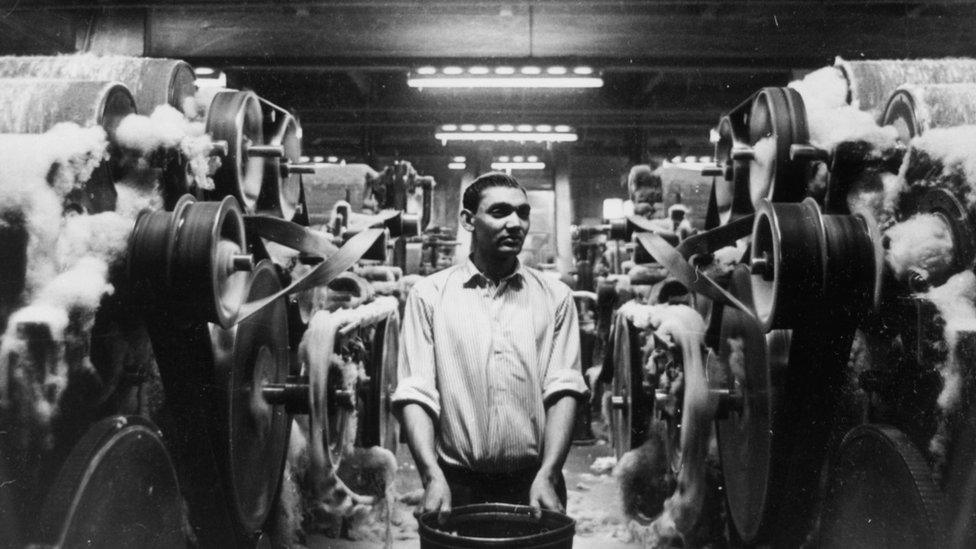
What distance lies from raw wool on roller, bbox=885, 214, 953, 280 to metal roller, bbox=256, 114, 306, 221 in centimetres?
262

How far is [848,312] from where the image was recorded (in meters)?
2.58

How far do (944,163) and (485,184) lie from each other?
144 centimetres

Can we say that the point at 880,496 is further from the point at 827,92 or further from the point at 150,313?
the point at 150,313

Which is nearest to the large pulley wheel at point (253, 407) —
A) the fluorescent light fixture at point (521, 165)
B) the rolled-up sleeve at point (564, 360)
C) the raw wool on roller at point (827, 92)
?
the rolled-up sleeve at point (564, 360)

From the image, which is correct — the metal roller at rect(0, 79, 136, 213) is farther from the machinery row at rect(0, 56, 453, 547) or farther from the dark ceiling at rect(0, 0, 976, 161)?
the dark ceiling at rect(0, 0, 976, 161)

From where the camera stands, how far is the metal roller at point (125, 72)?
9.45 feet

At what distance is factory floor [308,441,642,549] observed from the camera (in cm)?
445

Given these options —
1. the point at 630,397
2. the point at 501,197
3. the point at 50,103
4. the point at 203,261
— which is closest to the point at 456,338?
the point at 501,197

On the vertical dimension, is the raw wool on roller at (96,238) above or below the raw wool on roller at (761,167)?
below

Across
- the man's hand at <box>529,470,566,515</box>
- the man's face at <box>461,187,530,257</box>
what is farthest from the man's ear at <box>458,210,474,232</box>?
the man's hand at <box>529,470,566,515</box>

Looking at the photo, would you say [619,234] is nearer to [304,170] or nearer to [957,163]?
[304,170]

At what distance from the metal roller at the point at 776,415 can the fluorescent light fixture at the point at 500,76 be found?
316 cm

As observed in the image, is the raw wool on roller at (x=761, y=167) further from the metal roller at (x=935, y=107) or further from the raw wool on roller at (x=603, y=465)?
the raw wool on roller at (x=603, y=465)

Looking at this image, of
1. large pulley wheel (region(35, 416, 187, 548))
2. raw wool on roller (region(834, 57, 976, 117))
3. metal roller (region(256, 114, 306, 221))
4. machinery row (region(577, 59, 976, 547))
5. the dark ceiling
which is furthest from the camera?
the dark ceiling
